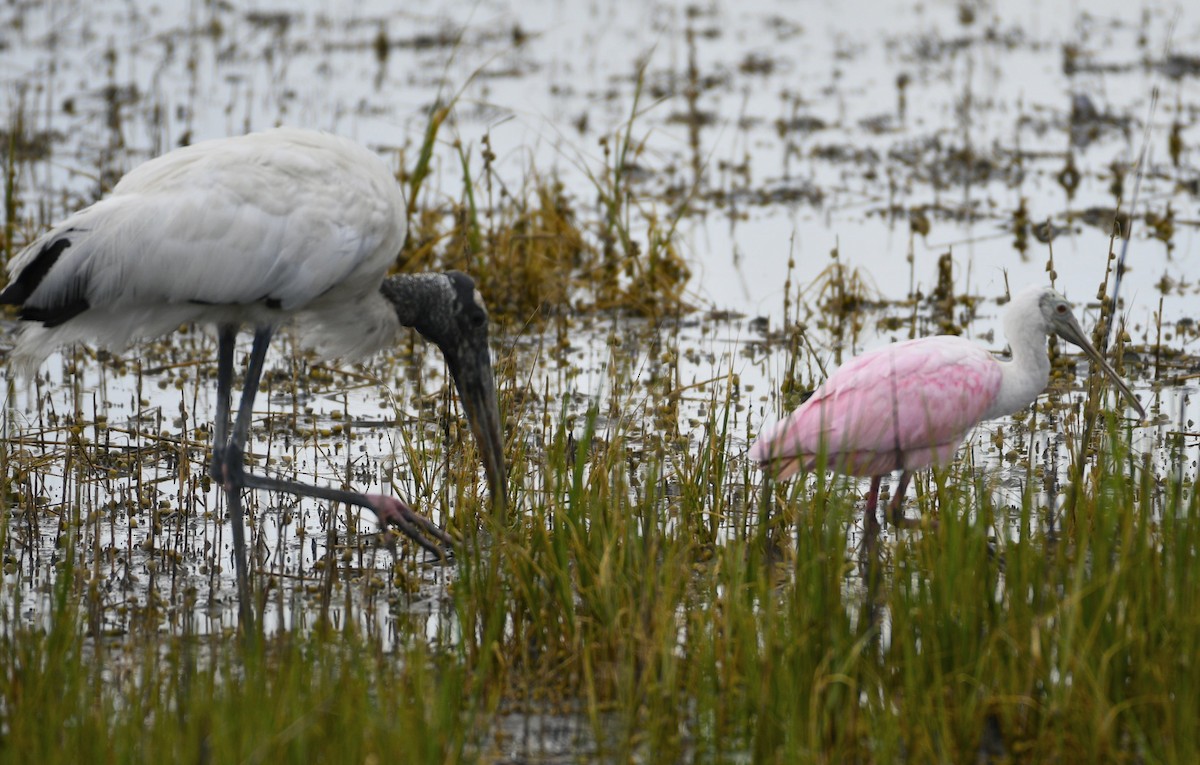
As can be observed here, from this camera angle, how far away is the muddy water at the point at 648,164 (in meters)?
5.67

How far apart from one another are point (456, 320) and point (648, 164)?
6.09m

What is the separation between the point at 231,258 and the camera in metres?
4.84

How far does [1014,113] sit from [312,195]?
9.12 m

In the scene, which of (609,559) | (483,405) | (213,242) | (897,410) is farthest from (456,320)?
(609,559)

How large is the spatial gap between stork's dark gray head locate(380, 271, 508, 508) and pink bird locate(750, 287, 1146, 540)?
0.88 metres

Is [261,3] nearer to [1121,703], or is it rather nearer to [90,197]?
[90,197]

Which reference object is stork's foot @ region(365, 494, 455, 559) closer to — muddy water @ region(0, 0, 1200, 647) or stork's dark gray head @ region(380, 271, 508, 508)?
muddy water @ region(0, 0, 1200, 647)

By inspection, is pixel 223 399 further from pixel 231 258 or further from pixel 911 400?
pixel 911 400

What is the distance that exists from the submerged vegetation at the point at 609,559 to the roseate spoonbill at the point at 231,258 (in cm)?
26

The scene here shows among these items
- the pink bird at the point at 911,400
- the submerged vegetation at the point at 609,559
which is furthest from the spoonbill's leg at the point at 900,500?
the submerged vegetation at the point at 609,559

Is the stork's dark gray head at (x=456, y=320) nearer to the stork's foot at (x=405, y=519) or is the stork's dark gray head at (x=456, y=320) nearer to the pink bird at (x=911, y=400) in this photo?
the stork's foot at (x=405, y=519)

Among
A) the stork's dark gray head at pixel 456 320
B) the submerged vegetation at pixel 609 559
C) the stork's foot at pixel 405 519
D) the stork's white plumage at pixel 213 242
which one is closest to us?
the submerged vegetation at pixel 609 559

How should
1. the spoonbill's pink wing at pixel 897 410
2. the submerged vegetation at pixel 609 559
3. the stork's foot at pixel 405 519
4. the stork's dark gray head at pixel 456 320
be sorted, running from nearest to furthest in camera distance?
the submerged vegetation at pixel 609 559, the stork's foot at pixel 405 519, the spoonbill's pink wing at pixel 897 410, the stork's dark gray head at pixel 456 320

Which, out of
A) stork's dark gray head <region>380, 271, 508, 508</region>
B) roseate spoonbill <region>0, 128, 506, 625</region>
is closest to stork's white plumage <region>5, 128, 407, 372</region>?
roseate spoonbill <region>0, 128, 506, 625</region>
